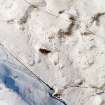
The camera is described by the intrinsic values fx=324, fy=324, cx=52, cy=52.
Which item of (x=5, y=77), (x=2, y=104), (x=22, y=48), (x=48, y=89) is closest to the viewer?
(x=2, y=104)

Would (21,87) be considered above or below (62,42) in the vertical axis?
below

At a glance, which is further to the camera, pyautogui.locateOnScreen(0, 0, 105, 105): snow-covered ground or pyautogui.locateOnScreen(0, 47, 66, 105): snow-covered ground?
pyautogui.locateOnScreen(0, 0, 105, 105): snow-covered ground

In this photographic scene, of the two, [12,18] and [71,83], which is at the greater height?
[12,18]

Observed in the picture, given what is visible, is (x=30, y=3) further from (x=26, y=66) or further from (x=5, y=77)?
(x=5, y=77)

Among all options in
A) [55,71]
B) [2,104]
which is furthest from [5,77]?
[55,71]

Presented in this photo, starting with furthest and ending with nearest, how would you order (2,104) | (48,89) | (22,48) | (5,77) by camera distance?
(22,48) < (48,89) < (5,77) < (2,104)

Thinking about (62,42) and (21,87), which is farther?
(62,42)

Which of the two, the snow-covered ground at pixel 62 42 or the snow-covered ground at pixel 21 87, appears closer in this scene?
the snow-covered ground at pixel 21 87

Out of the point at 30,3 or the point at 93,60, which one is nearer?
the point at 93,60
